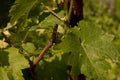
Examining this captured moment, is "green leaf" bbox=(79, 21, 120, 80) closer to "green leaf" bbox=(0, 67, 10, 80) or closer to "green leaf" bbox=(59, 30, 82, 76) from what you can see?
"green leaf" bbox=(59, 30, 82, 76)

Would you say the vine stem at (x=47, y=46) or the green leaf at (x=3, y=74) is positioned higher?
the vine stem at (x=47, y=46)

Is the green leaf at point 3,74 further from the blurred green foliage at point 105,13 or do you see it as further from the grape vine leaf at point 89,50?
the blurred green foliage at point 105,13

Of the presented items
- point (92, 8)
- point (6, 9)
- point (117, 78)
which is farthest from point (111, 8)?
point (6, 9)

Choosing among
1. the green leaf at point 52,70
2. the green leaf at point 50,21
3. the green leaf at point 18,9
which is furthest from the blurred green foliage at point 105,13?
the green leaf at point 18,9

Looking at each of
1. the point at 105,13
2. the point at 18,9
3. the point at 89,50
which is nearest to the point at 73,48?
the point at 89,50

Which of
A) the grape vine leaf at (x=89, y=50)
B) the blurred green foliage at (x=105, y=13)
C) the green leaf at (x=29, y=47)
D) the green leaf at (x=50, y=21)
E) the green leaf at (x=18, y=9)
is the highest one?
the green leaf at (x=18, y=9)

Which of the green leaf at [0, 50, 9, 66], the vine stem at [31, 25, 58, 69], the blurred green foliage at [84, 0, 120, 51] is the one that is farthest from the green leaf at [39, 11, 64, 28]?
the blurred green foliage at [84, 0, 120, 51]

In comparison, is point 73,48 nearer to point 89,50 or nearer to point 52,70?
point 89,50
